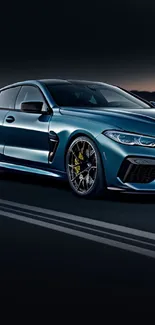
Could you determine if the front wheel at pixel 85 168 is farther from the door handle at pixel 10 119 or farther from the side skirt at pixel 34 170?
the door handle at pixel 10 119

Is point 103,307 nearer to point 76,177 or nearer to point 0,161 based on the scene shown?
point 76,177

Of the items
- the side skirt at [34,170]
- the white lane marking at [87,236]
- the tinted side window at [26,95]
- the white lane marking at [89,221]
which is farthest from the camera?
the tinted side window at [26,95]

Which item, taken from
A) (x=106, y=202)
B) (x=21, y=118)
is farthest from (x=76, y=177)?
(x=21, y=118)

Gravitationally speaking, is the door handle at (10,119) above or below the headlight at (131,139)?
below

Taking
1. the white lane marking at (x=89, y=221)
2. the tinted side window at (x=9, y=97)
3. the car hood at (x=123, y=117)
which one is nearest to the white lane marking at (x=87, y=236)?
the white lane marking at (x=89, y=221)

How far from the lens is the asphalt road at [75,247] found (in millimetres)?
5590

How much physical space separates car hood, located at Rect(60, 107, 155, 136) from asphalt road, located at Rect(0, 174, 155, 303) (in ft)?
2.97

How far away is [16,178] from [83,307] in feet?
28.8

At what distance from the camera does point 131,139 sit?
10211 millimetres

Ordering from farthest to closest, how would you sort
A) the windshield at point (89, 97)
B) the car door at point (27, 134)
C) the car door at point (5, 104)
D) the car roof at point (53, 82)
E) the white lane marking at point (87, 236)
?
the car door at point (5, 104) → the car roof at point (53, 82) → the windshield at point (89, 97) → the car door at point (27, 134) → the white lane marking at point (87, 236)

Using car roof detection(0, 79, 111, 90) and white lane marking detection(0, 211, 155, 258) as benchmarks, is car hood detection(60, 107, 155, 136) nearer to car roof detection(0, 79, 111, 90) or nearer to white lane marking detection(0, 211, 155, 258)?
car roof detection(0, 79, 111, 90)

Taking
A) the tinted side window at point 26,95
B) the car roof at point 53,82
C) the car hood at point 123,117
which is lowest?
the tinted side window at point 26,95

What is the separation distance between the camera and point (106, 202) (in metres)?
10.4

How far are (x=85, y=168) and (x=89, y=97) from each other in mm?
1746
